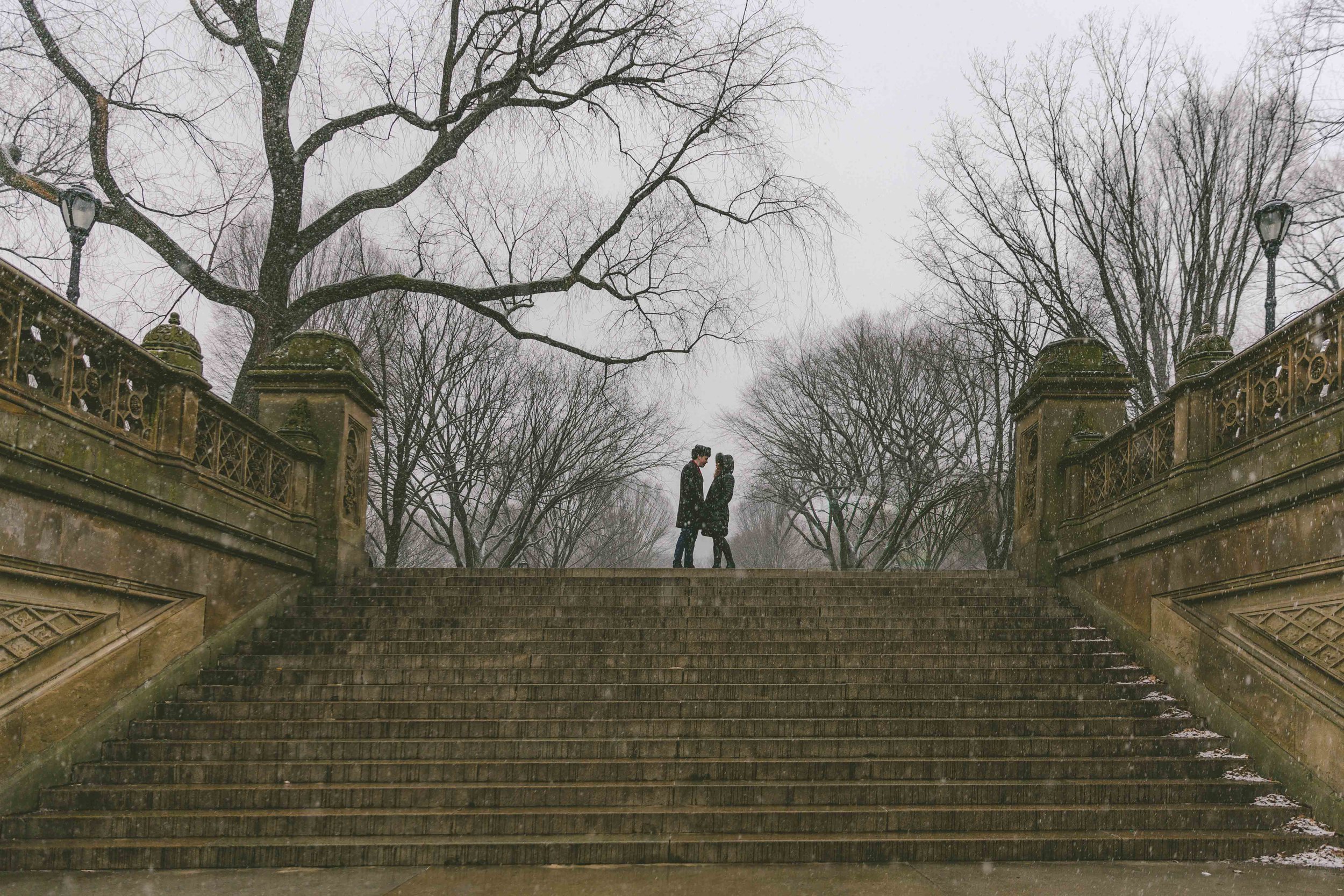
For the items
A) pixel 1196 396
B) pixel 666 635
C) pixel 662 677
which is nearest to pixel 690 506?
pixel 666 635

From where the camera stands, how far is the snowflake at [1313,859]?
520cm

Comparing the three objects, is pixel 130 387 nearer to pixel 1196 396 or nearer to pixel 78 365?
pixel 78 365

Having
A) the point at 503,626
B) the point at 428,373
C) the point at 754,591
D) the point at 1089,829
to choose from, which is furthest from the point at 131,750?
the point at 428,373

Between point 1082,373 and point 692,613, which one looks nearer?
point 692,613

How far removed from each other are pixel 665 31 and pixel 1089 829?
489 inches

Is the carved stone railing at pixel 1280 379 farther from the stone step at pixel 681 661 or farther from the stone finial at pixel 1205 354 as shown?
the stone step at pixel 681 661

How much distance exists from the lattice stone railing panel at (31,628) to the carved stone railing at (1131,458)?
8759mm

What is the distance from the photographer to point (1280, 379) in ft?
21.4

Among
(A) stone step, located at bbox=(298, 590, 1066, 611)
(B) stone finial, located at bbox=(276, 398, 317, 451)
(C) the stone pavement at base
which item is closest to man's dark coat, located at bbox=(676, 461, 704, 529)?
(A) stone step, located at bbox=(298, 590, 1066, 611)

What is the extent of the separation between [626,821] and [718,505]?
7378 mm

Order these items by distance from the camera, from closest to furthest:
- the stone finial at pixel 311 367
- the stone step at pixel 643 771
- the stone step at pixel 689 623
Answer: the stone step at pixel 643 771 < the stone step at pixel 689 623 < the stone finial at pixel 311 367

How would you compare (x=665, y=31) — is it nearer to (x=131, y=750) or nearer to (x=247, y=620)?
(x=247, y=620)

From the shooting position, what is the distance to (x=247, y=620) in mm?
8805

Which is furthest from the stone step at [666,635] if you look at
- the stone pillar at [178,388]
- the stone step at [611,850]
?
the stone step at [611,850]
